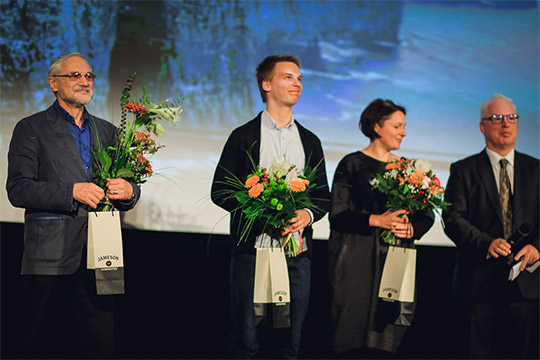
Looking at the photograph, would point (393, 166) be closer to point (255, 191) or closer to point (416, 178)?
point (416, 178)

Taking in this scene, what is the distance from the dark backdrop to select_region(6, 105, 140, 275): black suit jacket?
130cm

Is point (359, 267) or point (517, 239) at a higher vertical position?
point (517, 239)

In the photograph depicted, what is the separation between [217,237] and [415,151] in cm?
195

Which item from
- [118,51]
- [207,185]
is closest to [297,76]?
[207,185]

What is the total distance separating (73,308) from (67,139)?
0.85 meters

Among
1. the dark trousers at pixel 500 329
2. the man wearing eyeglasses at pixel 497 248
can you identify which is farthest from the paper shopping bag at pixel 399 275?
the dark trousers at pixel 500 329

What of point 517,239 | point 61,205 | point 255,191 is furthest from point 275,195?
point 517,239

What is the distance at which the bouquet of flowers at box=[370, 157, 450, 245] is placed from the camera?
126 inches

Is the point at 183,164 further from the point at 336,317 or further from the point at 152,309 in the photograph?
the point at 336,317

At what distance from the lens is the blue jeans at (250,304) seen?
3.06m

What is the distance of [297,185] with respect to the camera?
285 centimetres

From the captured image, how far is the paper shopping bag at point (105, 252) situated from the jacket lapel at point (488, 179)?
2201 millimetres

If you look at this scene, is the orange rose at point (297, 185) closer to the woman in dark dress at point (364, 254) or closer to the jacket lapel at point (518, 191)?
the woman in dark dress at point (364, 254)

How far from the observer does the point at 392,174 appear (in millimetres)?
3268
